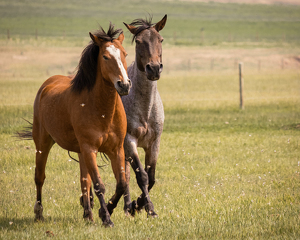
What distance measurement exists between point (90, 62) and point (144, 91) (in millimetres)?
1194

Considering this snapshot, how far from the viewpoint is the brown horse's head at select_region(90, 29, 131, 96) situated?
488cm

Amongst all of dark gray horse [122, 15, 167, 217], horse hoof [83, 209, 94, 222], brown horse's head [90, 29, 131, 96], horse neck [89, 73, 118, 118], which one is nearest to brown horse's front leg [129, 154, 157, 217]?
dark gray horse [122, 15, 167, 217]

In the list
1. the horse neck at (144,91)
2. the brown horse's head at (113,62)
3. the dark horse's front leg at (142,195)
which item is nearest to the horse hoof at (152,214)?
the dark horse's front leg at (142,195)

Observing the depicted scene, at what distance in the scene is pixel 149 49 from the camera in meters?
5.88

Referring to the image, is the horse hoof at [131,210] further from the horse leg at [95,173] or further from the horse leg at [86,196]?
the horse leg at [95,173]

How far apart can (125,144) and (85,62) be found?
142 centimetres

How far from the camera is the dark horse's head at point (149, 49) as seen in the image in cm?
564

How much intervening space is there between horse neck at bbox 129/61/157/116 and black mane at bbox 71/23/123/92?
99 centimetres

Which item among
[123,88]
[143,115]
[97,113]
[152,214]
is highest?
[123,88]

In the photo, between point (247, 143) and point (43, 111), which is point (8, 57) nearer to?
point (247, 143)

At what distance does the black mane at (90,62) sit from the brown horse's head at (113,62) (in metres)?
0.04

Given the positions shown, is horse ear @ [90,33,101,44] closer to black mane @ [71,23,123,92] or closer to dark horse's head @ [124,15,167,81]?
black mane @ [71,23,123,92]

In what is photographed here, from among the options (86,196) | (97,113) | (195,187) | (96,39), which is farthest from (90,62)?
(195,187)

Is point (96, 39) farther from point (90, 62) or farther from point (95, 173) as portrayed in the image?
point (95, 173)
